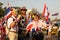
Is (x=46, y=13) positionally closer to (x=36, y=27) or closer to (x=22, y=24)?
(x=36, y=27)

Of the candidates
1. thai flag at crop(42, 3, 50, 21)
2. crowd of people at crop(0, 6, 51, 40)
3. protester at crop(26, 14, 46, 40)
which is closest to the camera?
crowd of people at crop(0, 6, 51, 40)

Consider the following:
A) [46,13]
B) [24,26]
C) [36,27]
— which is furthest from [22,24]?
[46,13]

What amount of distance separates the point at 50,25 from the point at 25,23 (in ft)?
4.32

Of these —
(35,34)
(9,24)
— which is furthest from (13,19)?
(35,34)

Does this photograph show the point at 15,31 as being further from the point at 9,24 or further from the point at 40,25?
the point at 40,25

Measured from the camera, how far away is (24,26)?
28.8ft

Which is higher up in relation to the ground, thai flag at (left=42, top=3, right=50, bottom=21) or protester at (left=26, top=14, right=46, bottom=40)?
thai flag at (left=42, top=3, right=50, bottom=21)

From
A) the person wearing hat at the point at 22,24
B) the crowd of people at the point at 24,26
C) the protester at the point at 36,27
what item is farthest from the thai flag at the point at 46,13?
the person wearing hat at the point at 22,24

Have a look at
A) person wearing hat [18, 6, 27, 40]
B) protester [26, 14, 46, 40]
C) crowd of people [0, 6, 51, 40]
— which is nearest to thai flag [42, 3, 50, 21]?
protester [26, 14, 46, 40]

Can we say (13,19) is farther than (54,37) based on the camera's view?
No

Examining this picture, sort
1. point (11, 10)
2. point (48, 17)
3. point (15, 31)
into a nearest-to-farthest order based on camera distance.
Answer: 1. point (15, 31)
2. point (11, 10)
3. point (48, 17)

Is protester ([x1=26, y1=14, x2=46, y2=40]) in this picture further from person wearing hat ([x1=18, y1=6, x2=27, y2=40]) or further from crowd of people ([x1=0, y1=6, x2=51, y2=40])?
person wearing hat ([x1=18, y1=6, x2=27, y2=40])

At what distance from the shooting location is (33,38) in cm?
881

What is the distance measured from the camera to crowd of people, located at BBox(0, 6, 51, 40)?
28.5ft
